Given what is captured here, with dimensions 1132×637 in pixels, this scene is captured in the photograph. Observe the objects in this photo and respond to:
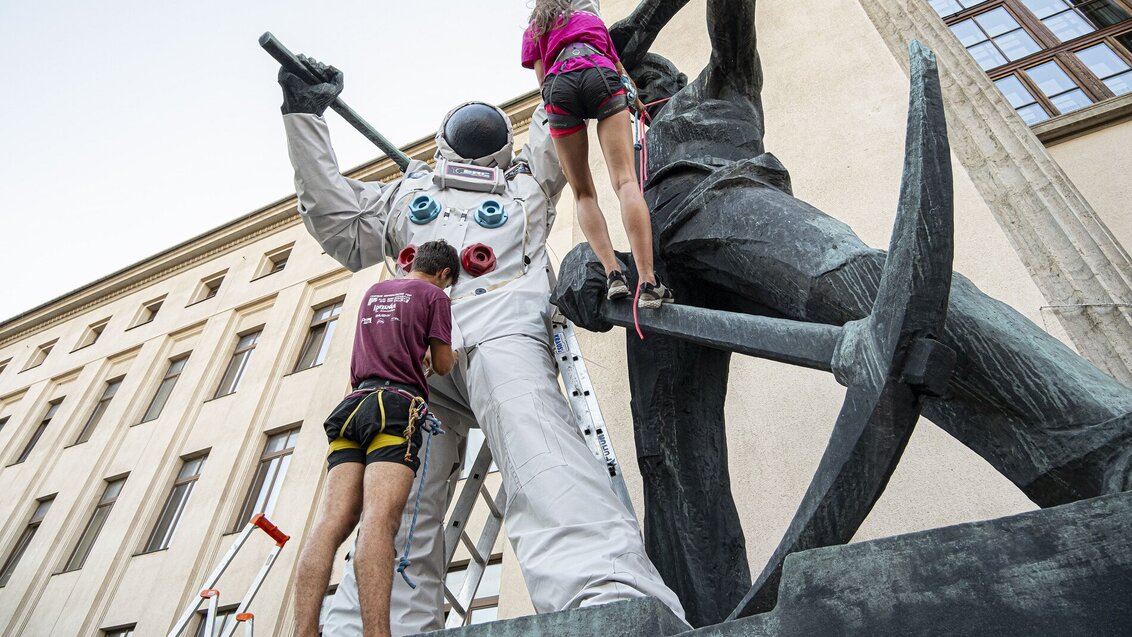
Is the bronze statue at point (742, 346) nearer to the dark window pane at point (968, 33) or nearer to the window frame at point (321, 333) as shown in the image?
the dark window pane at point (968, 33)

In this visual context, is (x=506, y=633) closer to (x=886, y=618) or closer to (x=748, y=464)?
(x=886, y=618)

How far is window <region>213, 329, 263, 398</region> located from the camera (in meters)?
12.7

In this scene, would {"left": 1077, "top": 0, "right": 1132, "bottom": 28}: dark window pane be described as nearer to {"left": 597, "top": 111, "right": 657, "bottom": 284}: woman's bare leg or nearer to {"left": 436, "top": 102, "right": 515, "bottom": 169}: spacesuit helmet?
{"left": 436, "top": 102, "right": 515, "bottom": 169}: spacesuit helmet

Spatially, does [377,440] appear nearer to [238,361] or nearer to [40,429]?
[238,361]

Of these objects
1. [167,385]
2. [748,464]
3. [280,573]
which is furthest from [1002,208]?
[167,385]

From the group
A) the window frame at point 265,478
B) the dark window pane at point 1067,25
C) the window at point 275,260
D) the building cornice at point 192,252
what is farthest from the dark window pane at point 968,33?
the window at point 275,260

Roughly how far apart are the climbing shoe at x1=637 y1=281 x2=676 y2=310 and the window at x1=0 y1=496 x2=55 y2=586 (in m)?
14.3

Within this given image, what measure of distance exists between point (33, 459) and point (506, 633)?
53.6ft

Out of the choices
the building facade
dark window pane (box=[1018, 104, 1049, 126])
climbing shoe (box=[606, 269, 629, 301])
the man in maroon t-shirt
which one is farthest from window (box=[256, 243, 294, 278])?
climbing shoe (box=[606, 269, 629, 301])

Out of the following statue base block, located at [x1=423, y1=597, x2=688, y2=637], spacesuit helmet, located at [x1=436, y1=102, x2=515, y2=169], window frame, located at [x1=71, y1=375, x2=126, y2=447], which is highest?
window frame, located at [x1=71, y1=375, x2=126, y2=447]

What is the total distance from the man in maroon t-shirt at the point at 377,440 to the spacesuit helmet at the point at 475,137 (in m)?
1.10

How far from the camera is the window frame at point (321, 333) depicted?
12133 millimetres

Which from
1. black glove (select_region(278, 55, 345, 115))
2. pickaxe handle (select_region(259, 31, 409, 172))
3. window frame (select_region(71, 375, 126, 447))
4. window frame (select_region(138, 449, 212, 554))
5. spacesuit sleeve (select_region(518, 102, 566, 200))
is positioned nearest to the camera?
pickaxe handle (select_region(259, 31, 409, 172))

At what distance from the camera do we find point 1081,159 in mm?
4184
